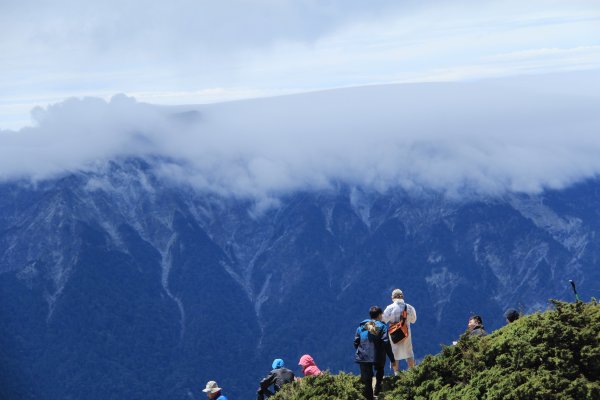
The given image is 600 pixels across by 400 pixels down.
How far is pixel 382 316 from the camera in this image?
37562mm

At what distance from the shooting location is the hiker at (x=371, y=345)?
36.8 m

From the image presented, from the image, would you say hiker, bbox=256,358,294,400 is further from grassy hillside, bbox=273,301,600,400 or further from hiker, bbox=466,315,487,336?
hiker, bbox=466,315,487,336

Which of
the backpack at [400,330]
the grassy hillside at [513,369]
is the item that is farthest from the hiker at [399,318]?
the grassy hillside at [513,369]

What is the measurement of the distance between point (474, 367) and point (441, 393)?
190cm

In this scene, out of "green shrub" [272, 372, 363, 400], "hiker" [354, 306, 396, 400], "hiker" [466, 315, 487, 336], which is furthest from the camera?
"hiker" [466, 315, 487, 336]

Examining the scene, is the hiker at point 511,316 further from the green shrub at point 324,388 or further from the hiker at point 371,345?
the green shrub at point 324,388

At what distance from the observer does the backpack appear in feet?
125

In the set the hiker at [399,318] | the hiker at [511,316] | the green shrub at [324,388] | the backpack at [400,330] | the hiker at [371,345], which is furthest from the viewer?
the hiker at [511,316]

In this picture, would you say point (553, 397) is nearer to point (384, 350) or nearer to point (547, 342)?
point (547, 342)

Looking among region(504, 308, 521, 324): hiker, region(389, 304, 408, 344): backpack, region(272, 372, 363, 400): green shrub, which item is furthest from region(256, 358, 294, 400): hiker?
region(504, 308, 521, 324): hiker

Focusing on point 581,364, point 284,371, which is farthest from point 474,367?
point 284,371

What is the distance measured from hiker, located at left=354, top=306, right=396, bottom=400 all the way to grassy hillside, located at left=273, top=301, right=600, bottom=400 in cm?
66

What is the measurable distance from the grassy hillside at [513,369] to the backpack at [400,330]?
1698mm

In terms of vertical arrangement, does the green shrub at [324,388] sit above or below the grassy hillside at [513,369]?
above
